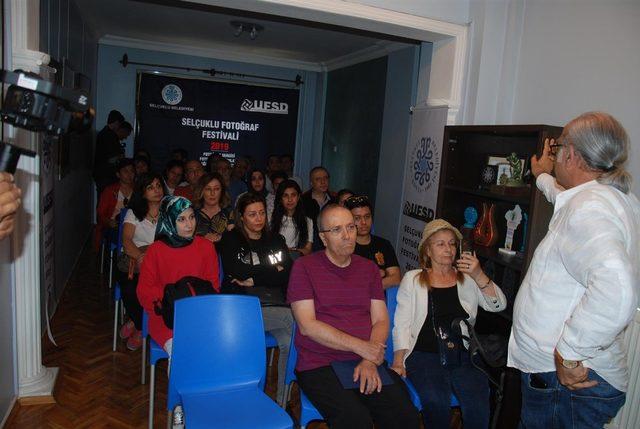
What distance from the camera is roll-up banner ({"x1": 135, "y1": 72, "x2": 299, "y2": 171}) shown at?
25.8 feet

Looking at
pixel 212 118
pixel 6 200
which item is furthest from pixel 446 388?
pixel 212 118

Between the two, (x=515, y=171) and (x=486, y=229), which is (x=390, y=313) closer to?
(x=486, y=229)

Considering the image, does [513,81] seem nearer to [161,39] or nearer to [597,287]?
[597,287]

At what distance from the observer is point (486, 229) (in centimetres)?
327

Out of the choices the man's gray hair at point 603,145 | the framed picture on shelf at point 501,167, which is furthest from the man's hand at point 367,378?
the framed picture on shelf at point 501,167

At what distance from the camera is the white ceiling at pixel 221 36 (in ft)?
18.1

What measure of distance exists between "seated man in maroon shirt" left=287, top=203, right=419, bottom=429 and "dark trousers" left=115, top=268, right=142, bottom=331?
140cm

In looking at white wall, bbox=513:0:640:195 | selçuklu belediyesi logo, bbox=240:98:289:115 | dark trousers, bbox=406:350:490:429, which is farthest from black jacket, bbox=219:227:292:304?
selçuklu belediyesi logo, bbox=240:98:289:115

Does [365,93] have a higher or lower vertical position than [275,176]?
higher

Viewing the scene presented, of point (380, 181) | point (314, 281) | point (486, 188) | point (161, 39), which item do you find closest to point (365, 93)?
point (380, 181)

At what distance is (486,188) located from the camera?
10.9ft

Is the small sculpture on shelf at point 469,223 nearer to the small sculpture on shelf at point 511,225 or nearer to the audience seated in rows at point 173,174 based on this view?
the small sculpture on shelf at point 511,225

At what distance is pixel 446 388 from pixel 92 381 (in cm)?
219

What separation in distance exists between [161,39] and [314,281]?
20.6ft
